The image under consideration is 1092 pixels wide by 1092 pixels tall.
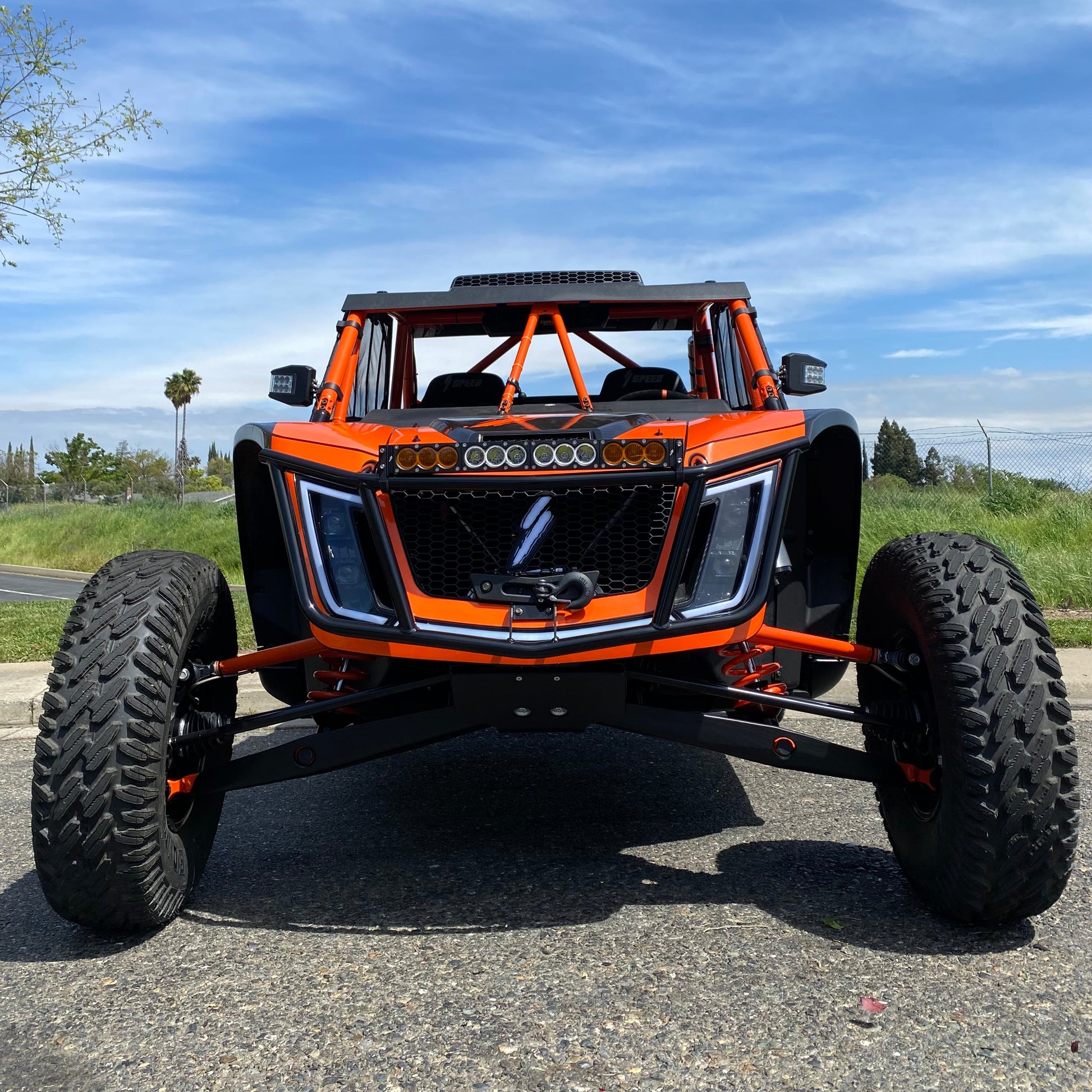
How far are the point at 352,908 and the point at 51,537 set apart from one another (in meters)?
27.0

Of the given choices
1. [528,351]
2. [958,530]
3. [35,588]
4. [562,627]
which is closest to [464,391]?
[528,351]

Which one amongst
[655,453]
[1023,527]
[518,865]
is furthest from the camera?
[1023,527]

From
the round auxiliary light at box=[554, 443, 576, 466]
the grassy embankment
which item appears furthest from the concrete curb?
the round auxiliary light at box=[554, 443, 576, 466]

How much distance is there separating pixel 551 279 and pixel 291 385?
1.21 m

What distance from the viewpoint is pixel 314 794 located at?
480cm

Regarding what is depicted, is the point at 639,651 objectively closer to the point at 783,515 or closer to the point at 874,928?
the point at 783,515

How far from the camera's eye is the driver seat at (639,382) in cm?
485

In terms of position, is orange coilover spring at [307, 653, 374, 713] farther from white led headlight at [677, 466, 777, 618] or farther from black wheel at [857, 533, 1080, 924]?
black wheel at [857, 533, 1080, 924]

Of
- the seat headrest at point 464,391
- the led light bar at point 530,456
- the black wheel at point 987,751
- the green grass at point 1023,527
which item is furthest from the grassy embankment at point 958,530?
the black wheel at point 987,751

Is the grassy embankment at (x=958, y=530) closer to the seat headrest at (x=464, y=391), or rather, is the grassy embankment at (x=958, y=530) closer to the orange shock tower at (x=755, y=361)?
the seat headrest at (x=464, y=391)

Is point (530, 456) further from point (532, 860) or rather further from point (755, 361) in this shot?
point (755, 361)

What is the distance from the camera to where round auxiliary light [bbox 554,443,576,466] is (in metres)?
3.08

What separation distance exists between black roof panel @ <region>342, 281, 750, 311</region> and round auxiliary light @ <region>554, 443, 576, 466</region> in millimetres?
1675

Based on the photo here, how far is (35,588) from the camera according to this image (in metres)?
19.5
